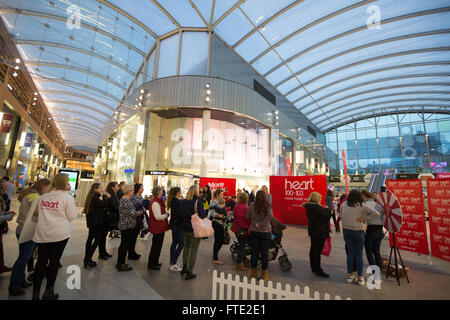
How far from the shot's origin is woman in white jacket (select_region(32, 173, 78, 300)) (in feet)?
8.24

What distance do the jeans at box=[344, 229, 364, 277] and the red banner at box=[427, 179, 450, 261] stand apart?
3111mm

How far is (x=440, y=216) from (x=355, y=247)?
3332 mm

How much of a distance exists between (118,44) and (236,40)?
9.21m

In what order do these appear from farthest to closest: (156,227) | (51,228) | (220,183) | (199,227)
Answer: (220,183), (156,227), (199,227), (51,228)

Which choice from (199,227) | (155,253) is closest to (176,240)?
(155,253)

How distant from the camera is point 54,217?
102 inches

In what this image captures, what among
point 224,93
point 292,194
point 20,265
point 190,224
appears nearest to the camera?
point 20,265

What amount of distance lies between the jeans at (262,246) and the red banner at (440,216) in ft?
15.2

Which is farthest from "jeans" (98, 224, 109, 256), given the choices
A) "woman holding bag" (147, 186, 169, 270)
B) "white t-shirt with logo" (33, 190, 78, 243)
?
"white t-shirt with logo" (33, 190, 78, 243)

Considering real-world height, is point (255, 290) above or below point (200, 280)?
above

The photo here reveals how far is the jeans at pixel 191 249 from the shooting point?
363 centimetres

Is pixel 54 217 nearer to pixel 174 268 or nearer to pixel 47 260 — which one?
pixel 47 260
